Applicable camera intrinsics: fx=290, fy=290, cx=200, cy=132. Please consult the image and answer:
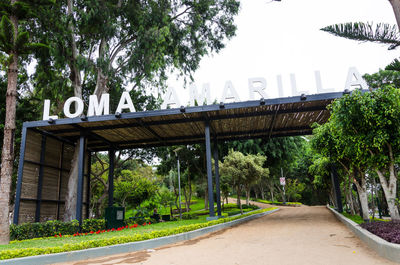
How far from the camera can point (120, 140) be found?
52.6 feet

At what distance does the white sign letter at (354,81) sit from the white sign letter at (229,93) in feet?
14.2

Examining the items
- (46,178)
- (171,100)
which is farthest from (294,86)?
(46,178)

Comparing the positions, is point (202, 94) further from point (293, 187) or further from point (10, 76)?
point (293, 187)

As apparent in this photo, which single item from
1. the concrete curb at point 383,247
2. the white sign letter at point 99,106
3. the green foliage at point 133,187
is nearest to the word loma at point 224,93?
the white sign letter at point 99,106

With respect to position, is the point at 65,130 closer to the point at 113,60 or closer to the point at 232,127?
the point at 113,60

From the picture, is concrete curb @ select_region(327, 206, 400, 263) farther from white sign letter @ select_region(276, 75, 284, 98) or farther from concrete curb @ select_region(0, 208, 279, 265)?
white sign letter @ select_region(276, 75, 284, 98)

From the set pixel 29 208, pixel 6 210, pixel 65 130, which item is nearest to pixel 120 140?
pixel 65 130

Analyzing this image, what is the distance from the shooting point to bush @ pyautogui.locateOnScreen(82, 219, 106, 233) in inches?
458

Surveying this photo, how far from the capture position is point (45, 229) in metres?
10.9

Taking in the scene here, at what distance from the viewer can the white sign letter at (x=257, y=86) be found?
12031 millimetres

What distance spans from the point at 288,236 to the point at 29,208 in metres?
10.4

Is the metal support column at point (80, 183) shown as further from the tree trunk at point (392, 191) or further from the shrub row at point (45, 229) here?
the tree trunk at point (392, 191)

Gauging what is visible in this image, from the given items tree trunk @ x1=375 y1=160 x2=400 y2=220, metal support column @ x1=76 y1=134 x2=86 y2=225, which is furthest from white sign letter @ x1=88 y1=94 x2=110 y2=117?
tree trunk @ x1=375 y1=160 x2=400 y2=220

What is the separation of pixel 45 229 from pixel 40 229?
0.55ft
